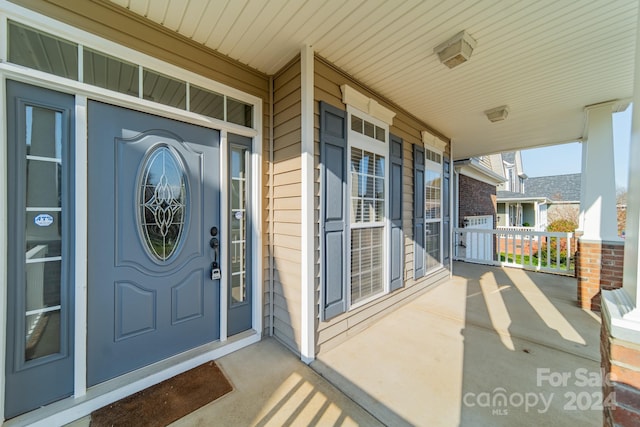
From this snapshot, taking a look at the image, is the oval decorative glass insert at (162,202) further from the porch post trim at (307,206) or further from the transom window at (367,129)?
the transom window at (367,129)

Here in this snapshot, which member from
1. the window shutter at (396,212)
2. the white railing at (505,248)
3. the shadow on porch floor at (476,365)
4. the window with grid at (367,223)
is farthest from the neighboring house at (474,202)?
the window with grid at (367,223)

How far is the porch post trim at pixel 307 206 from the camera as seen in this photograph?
220 cm

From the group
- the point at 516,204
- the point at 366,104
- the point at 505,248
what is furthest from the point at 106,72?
the point at 516,204

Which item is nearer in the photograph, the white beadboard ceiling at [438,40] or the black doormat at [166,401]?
the black doormat at [166,401]

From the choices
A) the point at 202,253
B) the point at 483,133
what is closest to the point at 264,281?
the point at 202,253

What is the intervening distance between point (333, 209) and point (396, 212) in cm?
124

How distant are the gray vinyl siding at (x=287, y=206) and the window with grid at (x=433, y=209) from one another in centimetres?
263

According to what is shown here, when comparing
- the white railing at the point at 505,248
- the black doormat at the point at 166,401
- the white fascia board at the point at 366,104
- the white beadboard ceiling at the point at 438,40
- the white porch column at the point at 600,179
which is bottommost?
the black doormat at the point at 166,401

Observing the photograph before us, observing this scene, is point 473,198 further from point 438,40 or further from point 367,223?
point 438,40

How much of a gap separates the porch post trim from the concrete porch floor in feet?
1.04

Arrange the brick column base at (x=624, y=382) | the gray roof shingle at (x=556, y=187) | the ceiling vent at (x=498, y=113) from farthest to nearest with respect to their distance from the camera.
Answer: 1. the gray roof shingle at (x=556, y=187)
2. the ceiling vent at (x=498, y=113)
3. the brick column base at (x=624, y=382)

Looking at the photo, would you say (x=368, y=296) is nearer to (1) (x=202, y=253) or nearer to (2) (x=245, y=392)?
(2) (x=245, y=392)

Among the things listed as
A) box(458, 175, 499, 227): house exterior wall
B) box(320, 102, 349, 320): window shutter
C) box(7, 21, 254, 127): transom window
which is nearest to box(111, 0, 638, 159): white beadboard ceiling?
box(7, 21, 254, 127): transom window

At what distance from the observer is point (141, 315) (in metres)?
1.92
